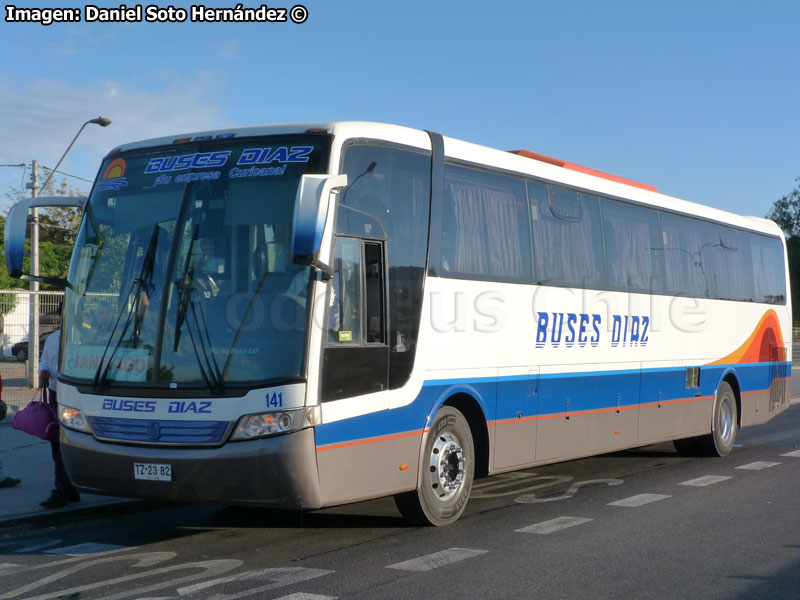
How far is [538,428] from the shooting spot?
34.6ft

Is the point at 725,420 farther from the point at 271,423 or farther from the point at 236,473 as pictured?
the point at 236,473

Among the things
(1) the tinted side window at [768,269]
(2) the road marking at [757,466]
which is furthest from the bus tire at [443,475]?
(1) the tinted side window at [768,269]

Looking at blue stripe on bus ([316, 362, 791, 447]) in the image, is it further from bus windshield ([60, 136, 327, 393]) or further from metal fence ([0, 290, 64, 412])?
metal fence ([0, 290, 64, 412])

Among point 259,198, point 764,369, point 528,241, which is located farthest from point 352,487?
point 764,369

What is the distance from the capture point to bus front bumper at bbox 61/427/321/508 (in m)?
7.32

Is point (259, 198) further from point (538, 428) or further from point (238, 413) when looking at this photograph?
point (538, 428)

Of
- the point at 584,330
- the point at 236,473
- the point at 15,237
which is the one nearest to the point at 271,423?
the point at 236,473

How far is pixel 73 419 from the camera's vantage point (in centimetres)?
818

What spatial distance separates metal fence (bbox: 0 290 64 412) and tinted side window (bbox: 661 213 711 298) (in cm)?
960

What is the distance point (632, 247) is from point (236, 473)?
23.6 feet

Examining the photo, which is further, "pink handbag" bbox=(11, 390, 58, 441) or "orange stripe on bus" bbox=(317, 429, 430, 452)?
"pink handbag" bbox=(11, 390, 58, 441)

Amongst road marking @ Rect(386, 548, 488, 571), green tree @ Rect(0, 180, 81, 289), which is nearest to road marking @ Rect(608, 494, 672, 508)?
road marking @ Rect(386, 548, 488, 571)

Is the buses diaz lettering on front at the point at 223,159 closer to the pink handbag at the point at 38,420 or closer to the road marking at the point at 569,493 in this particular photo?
the pink handbag at the point at 38,420

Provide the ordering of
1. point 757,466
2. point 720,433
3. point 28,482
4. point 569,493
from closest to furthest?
point 569,493 < point 28,482 < point 757,466 < point 720,433
